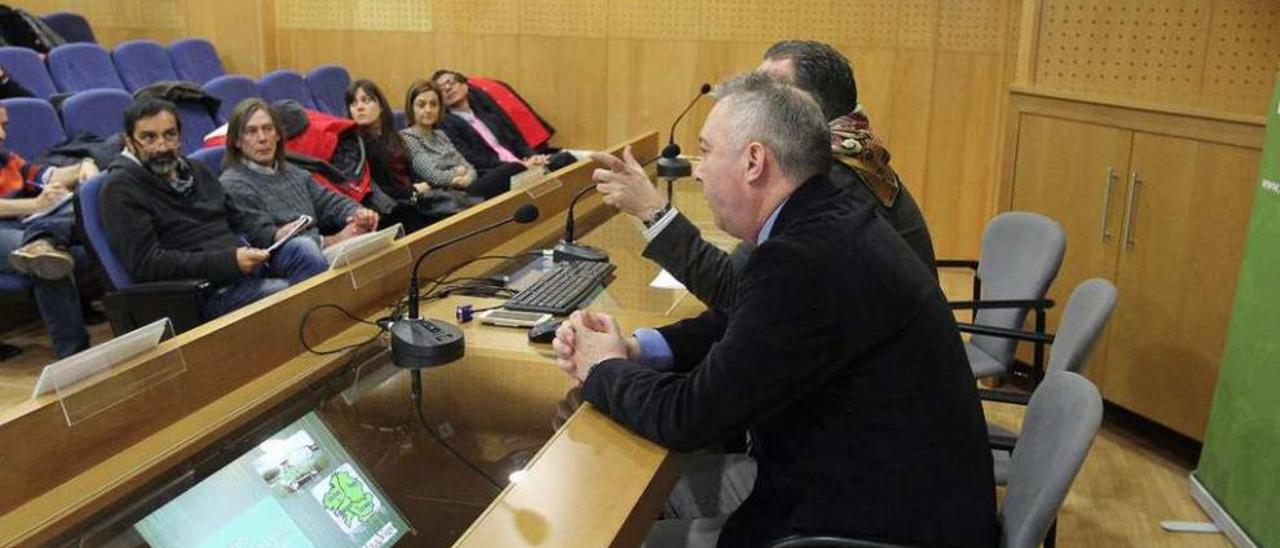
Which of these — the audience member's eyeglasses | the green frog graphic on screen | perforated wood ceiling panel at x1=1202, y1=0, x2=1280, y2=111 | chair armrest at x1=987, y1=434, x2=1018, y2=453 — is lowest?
chair armrest at x1=987, y1=434, x2=1018, y2=453

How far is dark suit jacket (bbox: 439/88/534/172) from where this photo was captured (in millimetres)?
5266

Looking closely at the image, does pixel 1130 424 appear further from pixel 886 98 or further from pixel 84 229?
pixel 84 229

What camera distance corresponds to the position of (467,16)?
21.5ft

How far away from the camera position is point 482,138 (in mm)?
5414

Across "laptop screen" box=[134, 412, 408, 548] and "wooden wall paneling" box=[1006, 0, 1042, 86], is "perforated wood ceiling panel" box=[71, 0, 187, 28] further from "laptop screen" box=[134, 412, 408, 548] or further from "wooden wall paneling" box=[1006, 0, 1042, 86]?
"laptop screen" box=[134, 412, 408, 548]

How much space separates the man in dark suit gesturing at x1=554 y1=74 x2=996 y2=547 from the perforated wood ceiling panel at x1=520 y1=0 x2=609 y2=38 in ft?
15.9

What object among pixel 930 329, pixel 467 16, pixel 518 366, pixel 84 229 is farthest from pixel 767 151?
pixel 467 16

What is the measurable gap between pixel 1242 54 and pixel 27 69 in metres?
5.37

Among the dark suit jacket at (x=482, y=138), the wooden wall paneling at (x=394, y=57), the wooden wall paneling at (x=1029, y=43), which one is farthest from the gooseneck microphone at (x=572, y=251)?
the wooden wall paneling at (x=394, y=57)

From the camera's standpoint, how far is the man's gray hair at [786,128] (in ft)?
5.24

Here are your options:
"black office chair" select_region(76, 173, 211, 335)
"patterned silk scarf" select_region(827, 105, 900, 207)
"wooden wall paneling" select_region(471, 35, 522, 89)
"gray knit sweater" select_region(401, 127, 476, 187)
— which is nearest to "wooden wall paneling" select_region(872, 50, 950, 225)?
"wooden wall paneling" select_region(471, 35, 522, 89)

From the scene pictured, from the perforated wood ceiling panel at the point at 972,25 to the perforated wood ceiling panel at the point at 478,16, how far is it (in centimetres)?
243

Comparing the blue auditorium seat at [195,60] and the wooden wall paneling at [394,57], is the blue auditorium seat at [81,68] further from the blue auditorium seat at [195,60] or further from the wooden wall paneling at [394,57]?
the wooden wall paneling at [394,57]

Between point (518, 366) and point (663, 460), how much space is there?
519 millimetres
